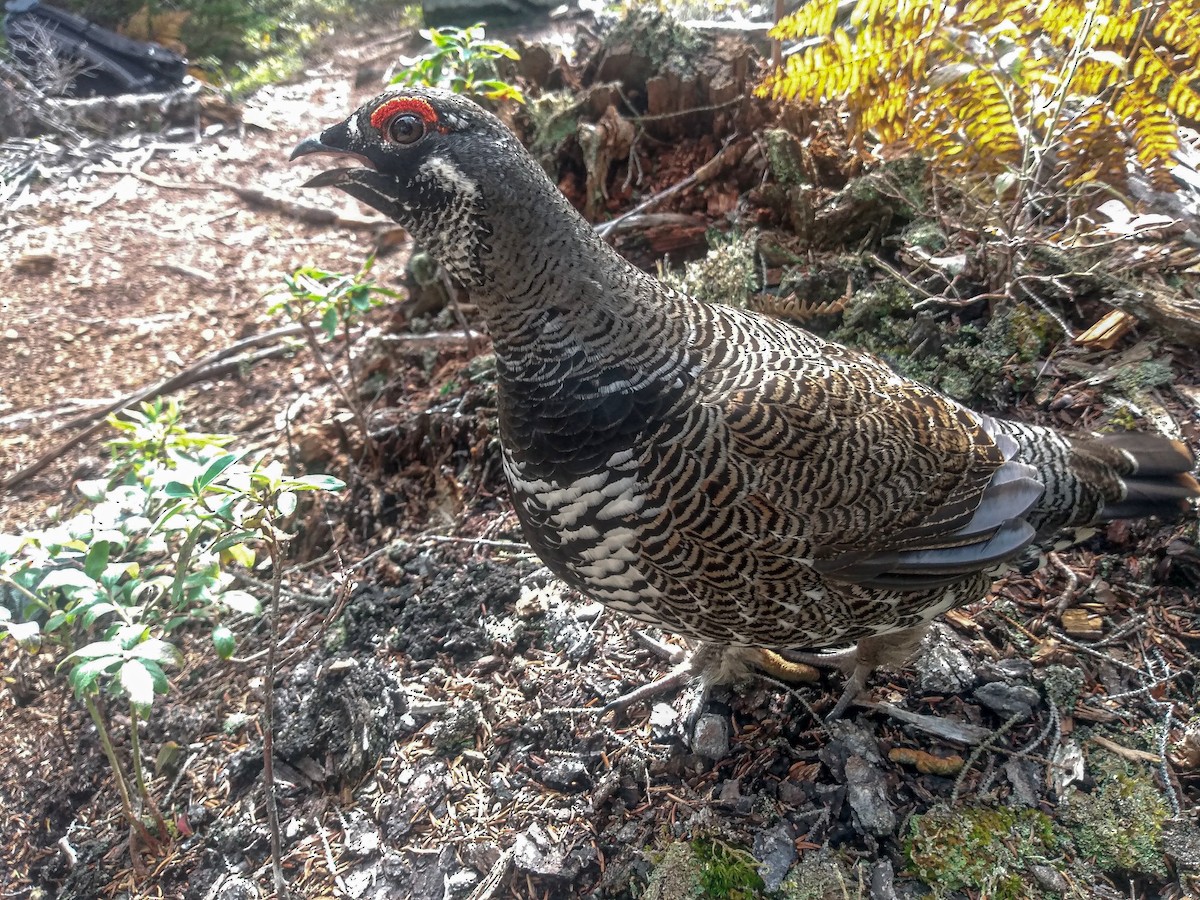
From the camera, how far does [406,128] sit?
245 centimetres

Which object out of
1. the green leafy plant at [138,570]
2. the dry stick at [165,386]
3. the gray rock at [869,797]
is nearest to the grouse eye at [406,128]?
the green leafy plant at [138,570]

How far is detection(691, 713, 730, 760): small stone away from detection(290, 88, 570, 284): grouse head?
197 centimetres

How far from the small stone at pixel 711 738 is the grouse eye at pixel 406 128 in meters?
2.44

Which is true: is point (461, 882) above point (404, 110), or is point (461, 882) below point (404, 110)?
below

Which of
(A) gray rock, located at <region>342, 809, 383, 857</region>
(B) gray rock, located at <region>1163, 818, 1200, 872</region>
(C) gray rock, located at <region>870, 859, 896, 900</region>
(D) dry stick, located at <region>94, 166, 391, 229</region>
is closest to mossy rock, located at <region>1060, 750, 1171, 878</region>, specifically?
(B) gray rock, located at <region>1163, 818, 1200, 872</region>

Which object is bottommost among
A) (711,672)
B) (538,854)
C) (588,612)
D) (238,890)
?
(238,890)

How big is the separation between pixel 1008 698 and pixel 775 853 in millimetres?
1130

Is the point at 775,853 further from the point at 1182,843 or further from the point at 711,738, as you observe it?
the point at 1182,843

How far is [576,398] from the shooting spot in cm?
242

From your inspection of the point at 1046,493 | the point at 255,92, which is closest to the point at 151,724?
the point at 1046,493

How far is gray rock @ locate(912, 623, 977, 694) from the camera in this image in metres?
3.10

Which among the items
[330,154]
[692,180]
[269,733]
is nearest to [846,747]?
[269,733]

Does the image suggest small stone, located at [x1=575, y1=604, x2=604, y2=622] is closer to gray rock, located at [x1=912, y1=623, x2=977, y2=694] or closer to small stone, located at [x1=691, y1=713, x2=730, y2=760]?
small stone, located at [x1=691, y1=713, x2=730, y2=760]

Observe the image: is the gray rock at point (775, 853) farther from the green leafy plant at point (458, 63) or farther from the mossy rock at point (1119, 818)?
the green leafy plant at point (458, 63)
